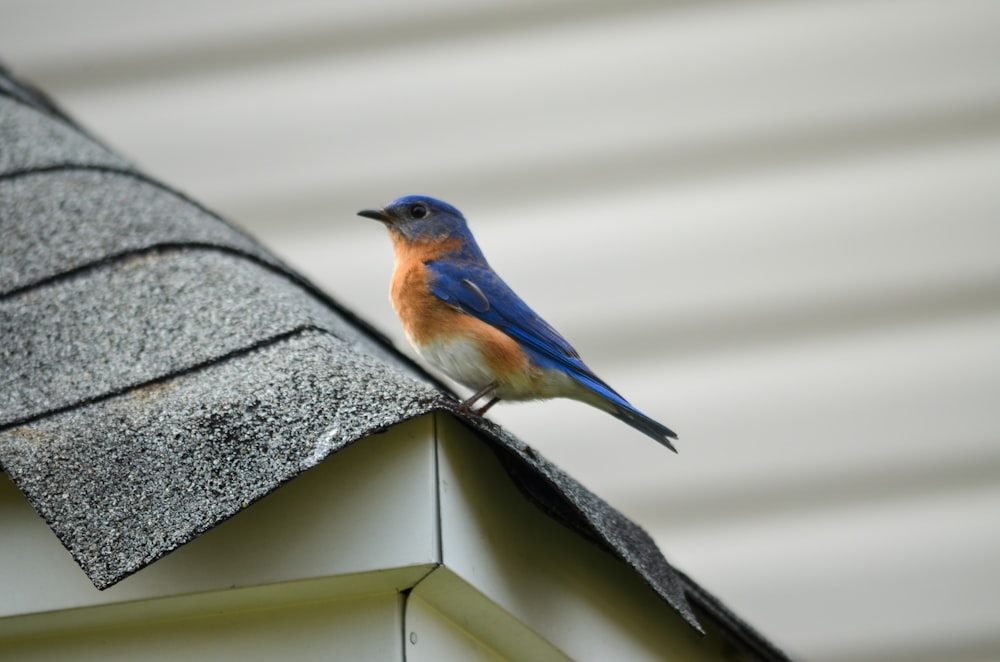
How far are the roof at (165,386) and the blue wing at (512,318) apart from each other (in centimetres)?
33

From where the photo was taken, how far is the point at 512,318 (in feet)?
11.7

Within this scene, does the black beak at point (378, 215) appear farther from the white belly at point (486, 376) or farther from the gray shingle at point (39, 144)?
the gray shingle at point (39, 144)

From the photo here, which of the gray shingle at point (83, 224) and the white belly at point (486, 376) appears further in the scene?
the white belly at point (486, 376)

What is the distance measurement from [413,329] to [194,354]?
1108 millimetres

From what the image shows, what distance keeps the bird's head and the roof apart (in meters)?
0.66

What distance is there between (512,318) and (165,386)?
55.5 inches

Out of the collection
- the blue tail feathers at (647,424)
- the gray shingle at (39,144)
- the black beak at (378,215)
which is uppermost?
the black beak at (378,215)

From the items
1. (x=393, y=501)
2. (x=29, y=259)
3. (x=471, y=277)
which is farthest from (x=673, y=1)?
(x=393, y=501)

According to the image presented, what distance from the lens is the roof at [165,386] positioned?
78.3 inches

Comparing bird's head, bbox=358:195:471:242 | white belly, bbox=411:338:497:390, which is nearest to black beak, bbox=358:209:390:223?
bird's head, bbox=358:195:471:242

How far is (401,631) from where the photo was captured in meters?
2.15

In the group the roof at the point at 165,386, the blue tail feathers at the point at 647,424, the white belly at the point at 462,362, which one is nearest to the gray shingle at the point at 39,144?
the roof at the point at 165,386

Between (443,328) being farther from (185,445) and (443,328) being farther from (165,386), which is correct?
(185,445)

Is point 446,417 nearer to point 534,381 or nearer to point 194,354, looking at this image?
point 194,354
